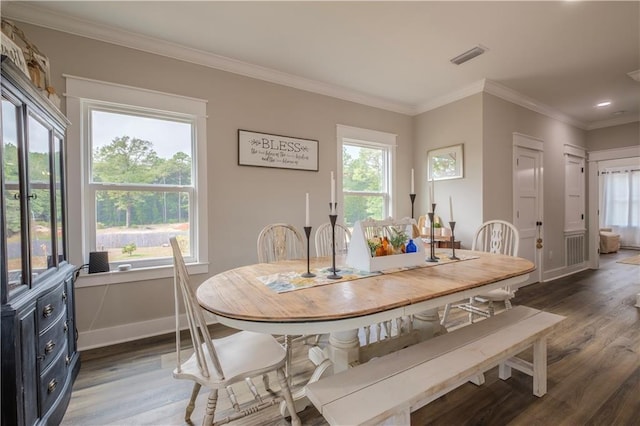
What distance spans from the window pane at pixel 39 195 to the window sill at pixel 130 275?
0.69 meters

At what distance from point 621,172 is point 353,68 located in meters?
8.91

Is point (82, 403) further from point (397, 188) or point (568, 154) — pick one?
point (568, 154)

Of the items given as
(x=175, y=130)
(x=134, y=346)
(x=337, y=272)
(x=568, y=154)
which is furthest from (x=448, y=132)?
(x=134, y=346)

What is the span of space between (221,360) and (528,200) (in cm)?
437

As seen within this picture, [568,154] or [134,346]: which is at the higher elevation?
[568,154]

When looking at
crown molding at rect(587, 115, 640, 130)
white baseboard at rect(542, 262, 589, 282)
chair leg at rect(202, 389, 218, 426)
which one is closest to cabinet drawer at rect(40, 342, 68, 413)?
chair leg at rect(202, 389, 218, 426)

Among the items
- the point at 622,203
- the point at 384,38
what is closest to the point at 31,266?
the point at 384,38

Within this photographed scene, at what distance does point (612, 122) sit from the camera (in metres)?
4.66

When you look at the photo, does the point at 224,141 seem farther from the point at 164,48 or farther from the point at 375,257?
the point at 375,257

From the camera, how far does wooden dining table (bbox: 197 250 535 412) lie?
1.04 meters

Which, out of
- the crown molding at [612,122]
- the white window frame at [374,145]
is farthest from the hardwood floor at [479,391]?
the crown molding at [612,122]

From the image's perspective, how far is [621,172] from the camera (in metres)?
7.46

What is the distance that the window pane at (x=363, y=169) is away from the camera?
3.70 m

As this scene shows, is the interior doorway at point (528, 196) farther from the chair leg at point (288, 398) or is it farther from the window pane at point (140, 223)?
the window pane at point (140, 223)
